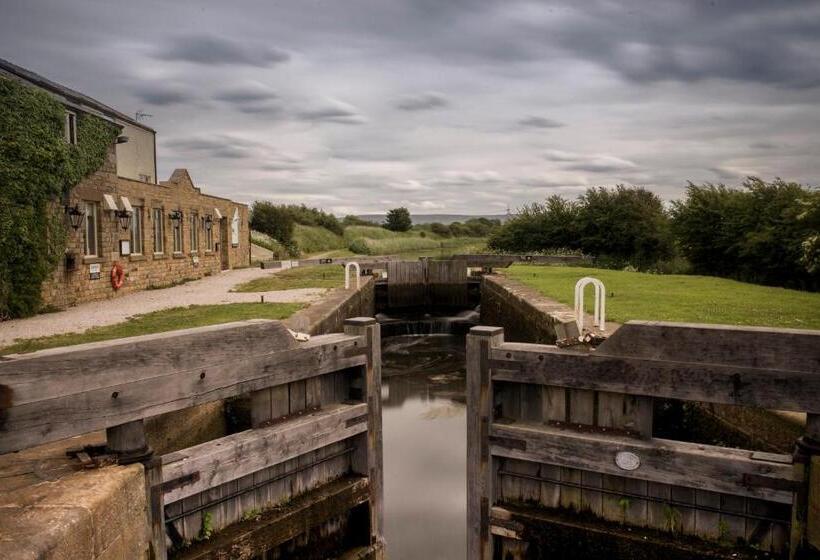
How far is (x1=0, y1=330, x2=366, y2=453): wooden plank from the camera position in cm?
317

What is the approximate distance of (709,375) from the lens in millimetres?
4062

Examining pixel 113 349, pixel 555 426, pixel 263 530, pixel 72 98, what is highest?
pixel 72 98

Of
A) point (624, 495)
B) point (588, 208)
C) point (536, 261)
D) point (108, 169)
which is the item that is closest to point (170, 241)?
point (108, 169)

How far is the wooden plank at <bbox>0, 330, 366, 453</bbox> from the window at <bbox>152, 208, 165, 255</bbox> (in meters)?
15.7

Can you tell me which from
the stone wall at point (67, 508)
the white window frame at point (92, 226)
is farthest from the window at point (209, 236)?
the stone wall at point (67, 508)

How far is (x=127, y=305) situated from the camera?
526 inches

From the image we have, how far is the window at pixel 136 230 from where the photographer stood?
17250mm

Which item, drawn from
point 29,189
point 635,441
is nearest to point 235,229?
point 29,189

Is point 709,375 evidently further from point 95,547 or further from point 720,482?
A: point 95,547

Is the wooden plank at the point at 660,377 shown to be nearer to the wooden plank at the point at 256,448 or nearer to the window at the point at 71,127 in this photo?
the wooden plank at the point at 256,448

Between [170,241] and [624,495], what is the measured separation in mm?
17991

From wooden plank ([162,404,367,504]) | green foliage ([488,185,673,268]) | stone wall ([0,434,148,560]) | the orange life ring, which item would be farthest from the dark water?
green foliage ([488,185,673,268])

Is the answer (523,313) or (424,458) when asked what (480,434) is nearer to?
(424,458)

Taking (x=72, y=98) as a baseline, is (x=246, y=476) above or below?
below
